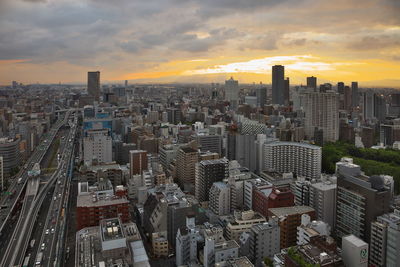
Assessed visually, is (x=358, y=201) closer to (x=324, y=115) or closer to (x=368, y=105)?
(x=324, y=115)

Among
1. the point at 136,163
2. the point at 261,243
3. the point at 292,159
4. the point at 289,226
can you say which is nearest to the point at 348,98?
the point at 292,159

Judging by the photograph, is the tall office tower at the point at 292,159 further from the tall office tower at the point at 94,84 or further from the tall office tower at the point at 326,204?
the tall office tower at the point at 94,84

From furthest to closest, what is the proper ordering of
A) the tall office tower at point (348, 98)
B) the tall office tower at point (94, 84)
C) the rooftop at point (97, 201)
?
the tall office tower at point (94, 84) < the tall office tower at point (348, 98) < the rooftop at point (97, 201)

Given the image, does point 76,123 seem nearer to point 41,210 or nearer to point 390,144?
point 41,210

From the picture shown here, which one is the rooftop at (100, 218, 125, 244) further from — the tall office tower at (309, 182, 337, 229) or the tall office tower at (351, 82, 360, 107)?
the tall office tower at (351, 82, 360, 107)

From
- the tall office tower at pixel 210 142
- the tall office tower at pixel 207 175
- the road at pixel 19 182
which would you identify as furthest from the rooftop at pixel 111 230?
the tall office tower at pixel 210 142

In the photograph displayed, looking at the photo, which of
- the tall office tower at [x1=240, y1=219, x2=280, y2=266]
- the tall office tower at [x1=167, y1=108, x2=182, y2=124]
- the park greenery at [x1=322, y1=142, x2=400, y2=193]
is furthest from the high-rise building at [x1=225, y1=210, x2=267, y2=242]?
the tall office tower at [x1=167, y1=108, x2=182, y2=124]
